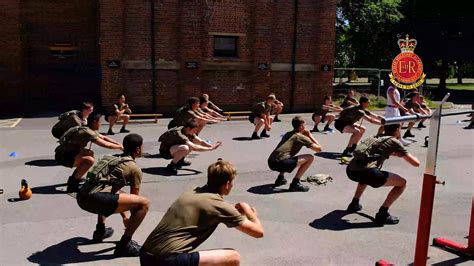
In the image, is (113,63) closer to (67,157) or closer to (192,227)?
(67,157)

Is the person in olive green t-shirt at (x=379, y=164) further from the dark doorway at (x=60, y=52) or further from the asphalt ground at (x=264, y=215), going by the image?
the dark doorway at (x=60, y=52)

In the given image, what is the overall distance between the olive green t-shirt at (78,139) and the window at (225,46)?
1422 cm

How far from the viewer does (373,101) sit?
2766 cm

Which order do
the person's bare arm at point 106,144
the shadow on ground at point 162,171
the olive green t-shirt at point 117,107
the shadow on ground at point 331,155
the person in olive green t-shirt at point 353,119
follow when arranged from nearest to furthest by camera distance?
the person's bare arm at point 106,144 < the shadow on ground at point 162,171 < the person in olive green t-shirt at point 353,119 < the shadow on ground at point 331,155 < the olive green t-shirt at point 117,107

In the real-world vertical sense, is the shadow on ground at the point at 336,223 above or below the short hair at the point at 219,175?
below

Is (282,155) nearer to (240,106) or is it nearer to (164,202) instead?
(164,202)

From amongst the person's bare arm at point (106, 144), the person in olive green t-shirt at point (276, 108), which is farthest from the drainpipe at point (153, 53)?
the person's bare arm at point (106, 144)

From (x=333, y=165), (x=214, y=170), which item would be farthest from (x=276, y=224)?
(x=333, y=165)

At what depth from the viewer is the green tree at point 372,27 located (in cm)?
3603

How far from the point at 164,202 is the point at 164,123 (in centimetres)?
1068

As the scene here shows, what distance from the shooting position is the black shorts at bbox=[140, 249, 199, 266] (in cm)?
390

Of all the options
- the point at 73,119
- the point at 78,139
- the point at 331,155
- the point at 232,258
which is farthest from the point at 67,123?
the point at 232,258

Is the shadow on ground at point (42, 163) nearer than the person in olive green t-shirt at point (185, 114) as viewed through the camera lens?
Yes

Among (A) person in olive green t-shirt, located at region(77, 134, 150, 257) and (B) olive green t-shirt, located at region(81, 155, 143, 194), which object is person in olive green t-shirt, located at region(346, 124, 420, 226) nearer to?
(A) person in olive green t-shirt, located at region(77, 134, 150, 257)
